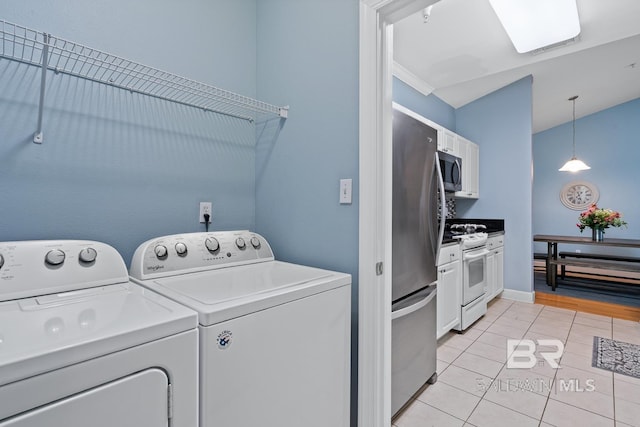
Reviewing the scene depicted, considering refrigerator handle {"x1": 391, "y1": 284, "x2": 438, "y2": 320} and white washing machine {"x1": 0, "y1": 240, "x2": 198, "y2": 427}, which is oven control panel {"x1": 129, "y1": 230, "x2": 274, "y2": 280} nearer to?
white washing machine {"x1": 0, "y1": 240, "x2": 198, "y2": 427}

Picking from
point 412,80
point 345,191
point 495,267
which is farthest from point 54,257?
point 495,267

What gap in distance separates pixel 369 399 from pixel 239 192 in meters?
1.24

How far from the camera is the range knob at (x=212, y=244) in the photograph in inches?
56.6

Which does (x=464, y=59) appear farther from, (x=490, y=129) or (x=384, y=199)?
(x=384, y=199)

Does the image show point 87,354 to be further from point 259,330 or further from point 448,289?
point 448,289

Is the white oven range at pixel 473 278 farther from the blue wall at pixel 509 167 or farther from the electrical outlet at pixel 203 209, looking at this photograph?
the electrical outlet at pixel 203 209

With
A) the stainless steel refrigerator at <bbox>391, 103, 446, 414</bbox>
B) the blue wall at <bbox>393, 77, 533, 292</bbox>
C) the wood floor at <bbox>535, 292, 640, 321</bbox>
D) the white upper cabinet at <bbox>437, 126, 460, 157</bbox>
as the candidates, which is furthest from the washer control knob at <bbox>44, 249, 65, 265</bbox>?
the wood floor at <bbox>535, 292, 640, 321</bbox>

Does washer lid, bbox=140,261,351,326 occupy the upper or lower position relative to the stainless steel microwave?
lower

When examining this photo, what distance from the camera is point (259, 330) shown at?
0.91m

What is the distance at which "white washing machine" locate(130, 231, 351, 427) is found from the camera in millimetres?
832

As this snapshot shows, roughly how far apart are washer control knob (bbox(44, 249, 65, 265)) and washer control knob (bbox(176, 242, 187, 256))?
383mm

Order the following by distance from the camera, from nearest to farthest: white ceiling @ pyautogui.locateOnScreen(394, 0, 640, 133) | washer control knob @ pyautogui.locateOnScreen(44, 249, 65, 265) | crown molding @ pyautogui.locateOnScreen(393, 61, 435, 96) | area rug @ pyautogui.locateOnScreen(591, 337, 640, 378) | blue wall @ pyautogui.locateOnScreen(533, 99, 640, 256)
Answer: washer control knob @ pyautogui.locateOnScreen(44, 249, 65, 265) → area rug @ pyautogui.locateOnScreen(591, 337, 640, 378) → white ceiling @ pyautogui.locateOnScreen(394, 0, 640, 133) → crown molding @ pyautogui.locateOnScreen(393, 61, 435, 96) → blue wall @ pyautogui.locateOnScreen(533, 99, 640, 256)

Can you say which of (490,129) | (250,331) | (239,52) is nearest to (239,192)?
(239,52)

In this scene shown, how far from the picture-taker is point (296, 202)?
162cm
